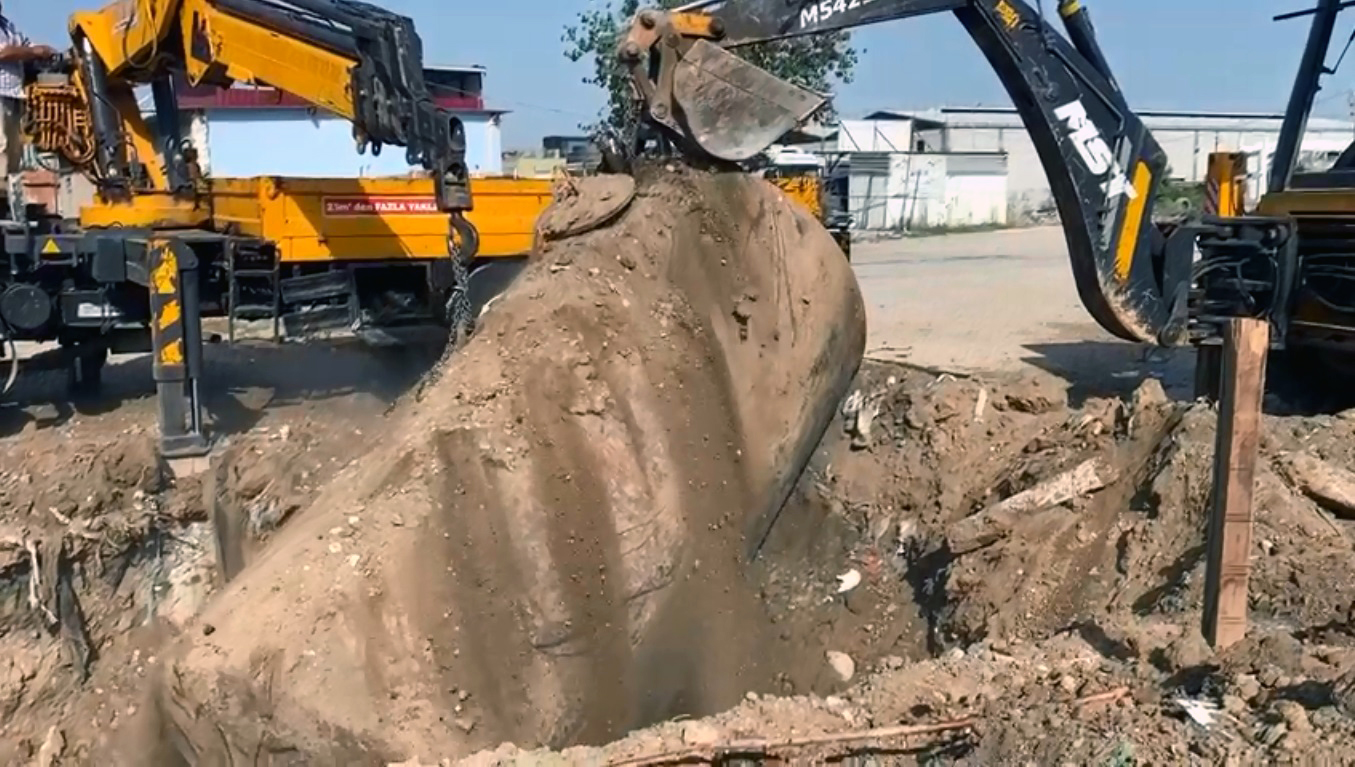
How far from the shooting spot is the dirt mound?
13.3ft

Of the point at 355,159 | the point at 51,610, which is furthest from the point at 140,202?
the point at 355,159

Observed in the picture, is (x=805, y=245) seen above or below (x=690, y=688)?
above

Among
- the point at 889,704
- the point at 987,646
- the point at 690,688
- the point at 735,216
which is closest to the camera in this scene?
the point at 889,704

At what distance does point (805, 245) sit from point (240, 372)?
4.92 meters

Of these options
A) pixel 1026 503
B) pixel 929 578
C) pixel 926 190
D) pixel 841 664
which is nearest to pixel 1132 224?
pixel 1026 503

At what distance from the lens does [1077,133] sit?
6.80m

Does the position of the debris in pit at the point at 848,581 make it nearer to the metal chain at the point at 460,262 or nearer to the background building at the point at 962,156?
the metal chain at the point at 460,262

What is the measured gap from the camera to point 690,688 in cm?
508

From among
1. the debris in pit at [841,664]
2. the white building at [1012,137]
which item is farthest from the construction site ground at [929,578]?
the white building at [1012,137]

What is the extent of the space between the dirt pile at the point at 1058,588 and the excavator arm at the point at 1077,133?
756 mm

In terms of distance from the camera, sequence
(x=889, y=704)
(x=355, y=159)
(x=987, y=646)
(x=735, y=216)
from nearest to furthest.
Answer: (x=889, y=704), (x=987, y=646), (x=735, y=216), (x=355, y=159)

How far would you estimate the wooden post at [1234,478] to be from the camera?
3.83 meters

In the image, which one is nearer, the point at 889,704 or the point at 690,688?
Result: the point at 889,704

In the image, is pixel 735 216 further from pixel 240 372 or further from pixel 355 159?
pixel 355 159
